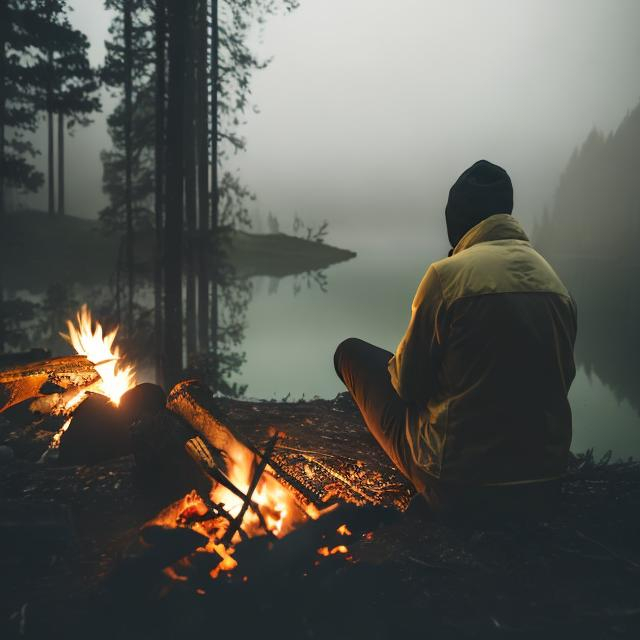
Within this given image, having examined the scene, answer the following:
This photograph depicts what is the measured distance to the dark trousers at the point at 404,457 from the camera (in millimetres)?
2873

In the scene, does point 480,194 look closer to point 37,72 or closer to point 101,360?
point 101,360


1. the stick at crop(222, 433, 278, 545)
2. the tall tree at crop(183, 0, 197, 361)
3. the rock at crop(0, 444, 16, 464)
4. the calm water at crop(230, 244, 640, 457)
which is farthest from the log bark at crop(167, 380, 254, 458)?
the tall tree at crop(183, 0, 197, 361)

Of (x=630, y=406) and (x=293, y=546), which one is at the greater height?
(x=293, y=546)

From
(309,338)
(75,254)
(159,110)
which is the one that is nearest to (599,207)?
(75,254)

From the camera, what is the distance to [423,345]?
9.46 feet

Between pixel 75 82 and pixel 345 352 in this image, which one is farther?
pixel 75 82

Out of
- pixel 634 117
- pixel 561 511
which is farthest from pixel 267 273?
pixel 634 117

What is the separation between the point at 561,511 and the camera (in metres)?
3.37

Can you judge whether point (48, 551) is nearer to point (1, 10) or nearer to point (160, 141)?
point (160, 141)

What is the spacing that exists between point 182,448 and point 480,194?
2.54 metres

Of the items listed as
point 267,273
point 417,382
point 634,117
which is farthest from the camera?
point 634,117

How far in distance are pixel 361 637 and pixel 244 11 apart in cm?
1500

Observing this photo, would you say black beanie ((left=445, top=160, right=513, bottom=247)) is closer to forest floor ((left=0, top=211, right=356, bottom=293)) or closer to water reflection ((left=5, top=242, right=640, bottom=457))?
water reflection ((left=5, top=242, right=640, bottom=457))

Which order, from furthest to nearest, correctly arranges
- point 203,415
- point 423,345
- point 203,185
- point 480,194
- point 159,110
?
point 203,185, point 159,110, point 203,415, point 480,194, point 423,345
